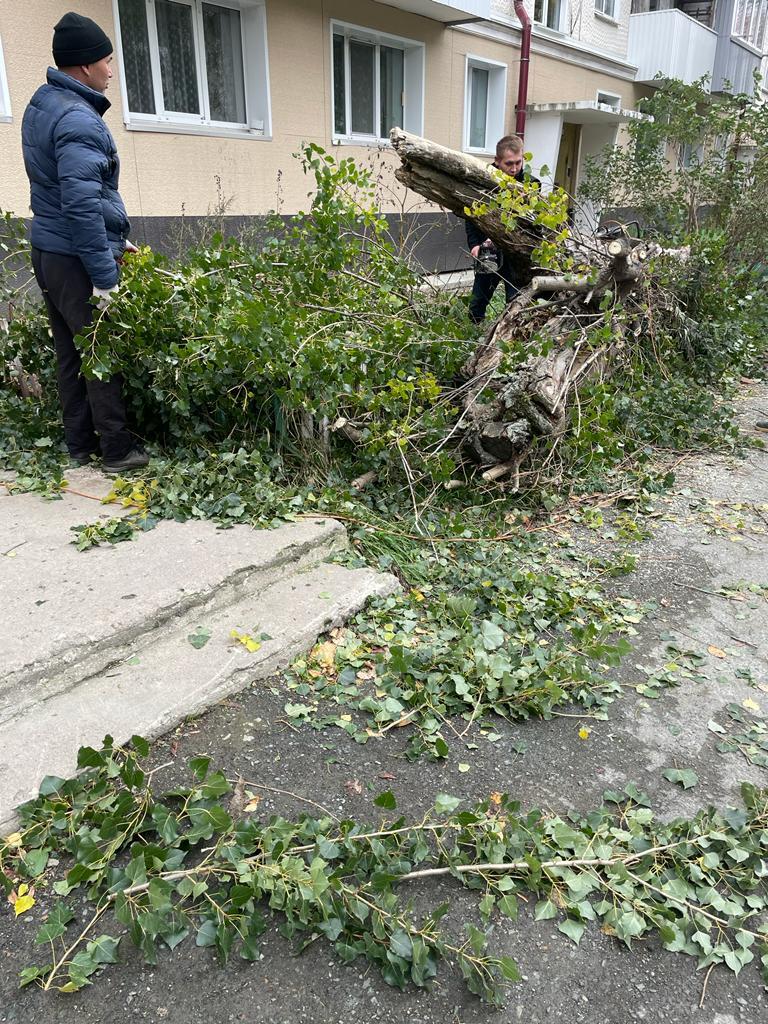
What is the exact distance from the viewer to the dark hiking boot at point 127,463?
4.08 meters

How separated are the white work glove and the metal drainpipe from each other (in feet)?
43.8

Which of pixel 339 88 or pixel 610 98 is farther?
pixel 610 98

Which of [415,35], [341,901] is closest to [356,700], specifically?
[341,901]

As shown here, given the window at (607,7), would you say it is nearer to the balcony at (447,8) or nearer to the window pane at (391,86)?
the balcony at (447,8)

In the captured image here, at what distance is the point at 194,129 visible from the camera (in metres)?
9.05

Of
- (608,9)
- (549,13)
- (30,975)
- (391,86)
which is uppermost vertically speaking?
(608,9)

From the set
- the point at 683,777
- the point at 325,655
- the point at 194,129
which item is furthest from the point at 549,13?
the point at 683,777

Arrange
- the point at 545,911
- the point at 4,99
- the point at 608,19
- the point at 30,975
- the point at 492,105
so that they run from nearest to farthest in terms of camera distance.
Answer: the point at 30,975
the point at 545,911
the point at 4,99
the point at 492,105
the point at 608,19

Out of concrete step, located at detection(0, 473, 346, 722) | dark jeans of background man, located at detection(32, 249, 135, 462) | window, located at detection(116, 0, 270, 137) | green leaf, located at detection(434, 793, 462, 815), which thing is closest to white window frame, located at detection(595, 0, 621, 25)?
window, located at detection(116, 0, 270, 137)

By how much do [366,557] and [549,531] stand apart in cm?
129

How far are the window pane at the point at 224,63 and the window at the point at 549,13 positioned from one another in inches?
315

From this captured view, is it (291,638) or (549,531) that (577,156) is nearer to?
(549,531)

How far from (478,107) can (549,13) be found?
10.2ft

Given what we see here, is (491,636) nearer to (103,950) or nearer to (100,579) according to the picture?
(100,579)
